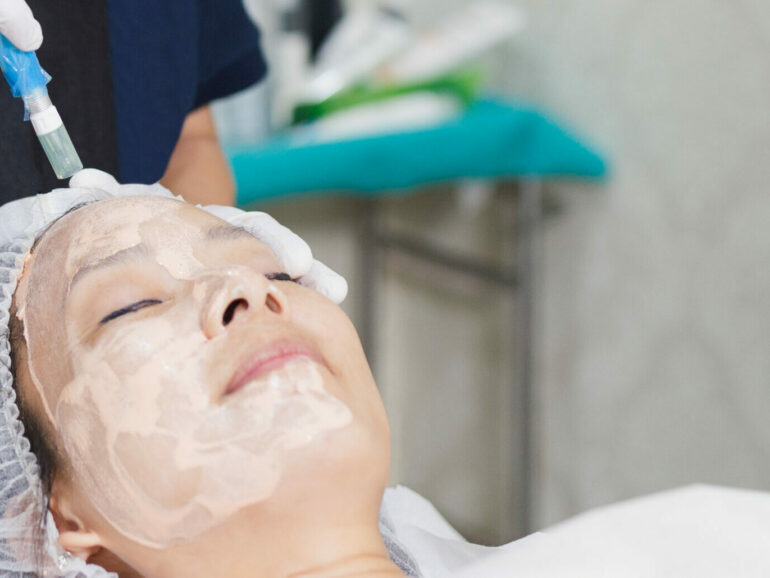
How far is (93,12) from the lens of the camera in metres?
0.86

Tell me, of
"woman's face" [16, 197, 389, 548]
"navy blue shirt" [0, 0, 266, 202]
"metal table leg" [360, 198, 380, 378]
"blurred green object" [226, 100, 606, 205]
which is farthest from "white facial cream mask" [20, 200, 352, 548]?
"metal table leg" [360, 198, 380, 378]

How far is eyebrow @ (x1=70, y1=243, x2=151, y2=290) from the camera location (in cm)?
69

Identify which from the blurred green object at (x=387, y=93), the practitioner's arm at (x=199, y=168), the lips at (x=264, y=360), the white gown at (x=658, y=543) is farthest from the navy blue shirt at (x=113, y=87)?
the blurred green object at (x=387, y=93)

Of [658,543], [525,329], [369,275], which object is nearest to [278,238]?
[658,543]

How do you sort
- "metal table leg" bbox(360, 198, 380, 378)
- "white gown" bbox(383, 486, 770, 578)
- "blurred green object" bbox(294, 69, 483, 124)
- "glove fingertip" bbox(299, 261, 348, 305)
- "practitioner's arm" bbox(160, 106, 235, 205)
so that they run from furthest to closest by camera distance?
"metal table leg" bbox(360, 198, 380, 378)
"blurred green object" bbox(294, 69, 483, 124)
"practitioner's arm" bbox(160, 106, 235, 205)
"glove fingertip" bbox(299, 261, 348, 305)
"white gown" bbox(383, 486, 770, 578)

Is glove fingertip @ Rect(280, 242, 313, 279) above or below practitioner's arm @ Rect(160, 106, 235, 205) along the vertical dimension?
below

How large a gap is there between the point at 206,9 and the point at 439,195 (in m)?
1.22

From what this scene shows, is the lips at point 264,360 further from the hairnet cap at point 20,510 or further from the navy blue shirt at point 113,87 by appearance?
the navy blue shirt at point 113,87

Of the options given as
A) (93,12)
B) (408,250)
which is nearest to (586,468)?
(408,250)

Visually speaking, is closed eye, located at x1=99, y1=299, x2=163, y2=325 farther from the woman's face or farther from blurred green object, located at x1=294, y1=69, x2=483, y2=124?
blurred green object, located at x1=294, y1=69, x2=483, y2=124

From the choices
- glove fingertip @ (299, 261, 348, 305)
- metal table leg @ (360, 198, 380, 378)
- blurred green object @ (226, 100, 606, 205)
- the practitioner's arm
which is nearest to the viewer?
glove fingertip @ (299, 261, 348, 305)

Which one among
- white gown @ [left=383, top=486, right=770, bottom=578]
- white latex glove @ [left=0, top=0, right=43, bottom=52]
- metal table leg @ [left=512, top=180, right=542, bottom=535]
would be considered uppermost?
white latex glove @ [left=0, top=0, right=43, bottom=52]

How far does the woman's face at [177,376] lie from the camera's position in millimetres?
626

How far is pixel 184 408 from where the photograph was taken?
63 cm
